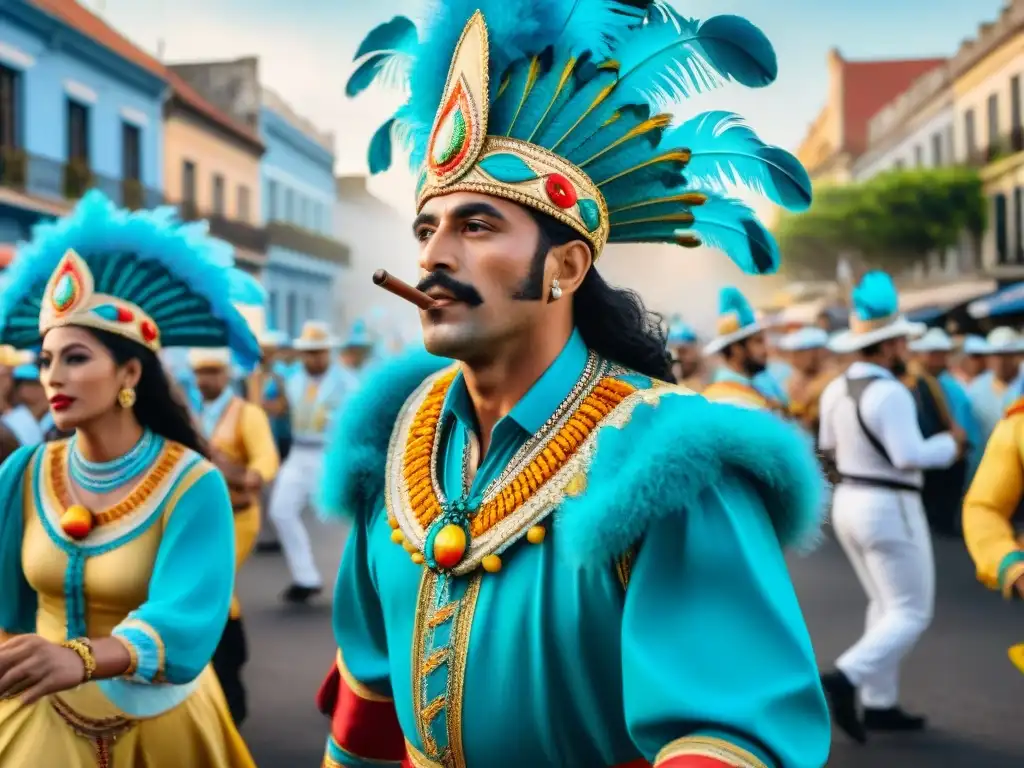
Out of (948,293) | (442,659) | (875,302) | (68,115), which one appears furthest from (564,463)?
(948,293)

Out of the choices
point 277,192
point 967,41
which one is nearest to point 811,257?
point 967,41

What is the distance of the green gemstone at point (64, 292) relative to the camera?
12.3 feet

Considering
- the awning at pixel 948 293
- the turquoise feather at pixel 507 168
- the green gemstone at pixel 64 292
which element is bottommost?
the green gemstone at pixel 64 292

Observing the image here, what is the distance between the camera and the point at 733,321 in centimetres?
925

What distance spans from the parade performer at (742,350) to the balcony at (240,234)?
23.5 metres

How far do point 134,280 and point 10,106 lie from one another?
69.0 ft

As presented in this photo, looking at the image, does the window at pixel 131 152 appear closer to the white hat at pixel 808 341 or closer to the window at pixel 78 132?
the window at pixel 78 132

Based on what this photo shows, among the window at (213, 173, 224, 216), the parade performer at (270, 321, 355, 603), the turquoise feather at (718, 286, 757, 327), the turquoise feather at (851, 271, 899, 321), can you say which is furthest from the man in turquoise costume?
the window at (213, 173, 224, 216)

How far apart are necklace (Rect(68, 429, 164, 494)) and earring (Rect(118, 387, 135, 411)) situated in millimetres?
115

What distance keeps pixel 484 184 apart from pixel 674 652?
34.2 inches

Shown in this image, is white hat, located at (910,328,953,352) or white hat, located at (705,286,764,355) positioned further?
white hat, located at (910,328,953,352)

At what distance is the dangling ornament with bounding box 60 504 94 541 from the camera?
11.9ft

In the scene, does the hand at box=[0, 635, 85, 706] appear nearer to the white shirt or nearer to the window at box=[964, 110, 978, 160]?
the white shirt

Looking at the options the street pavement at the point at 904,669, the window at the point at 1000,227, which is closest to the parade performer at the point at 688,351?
the street pavement at the point at 904,669
